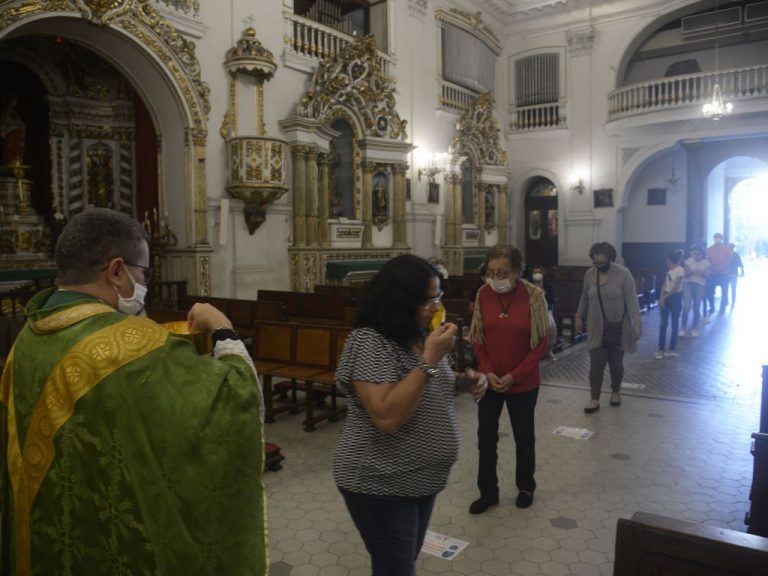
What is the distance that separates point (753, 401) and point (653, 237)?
42.8ft

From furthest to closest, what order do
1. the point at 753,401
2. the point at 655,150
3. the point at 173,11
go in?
the point at 655,150 → the point at 173,11 → the point at 753,401

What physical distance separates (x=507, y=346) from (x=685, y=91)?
1478cm

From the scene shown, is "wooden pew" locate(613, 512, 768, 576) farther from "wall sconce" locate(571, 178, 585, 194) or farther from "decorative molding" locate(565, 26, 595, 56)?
"decorative molding" locate(565, 26, 595, 56)

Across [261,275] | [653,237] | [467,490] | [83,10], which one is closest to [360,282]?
[261,275]

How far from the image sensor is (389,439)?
204 centimetres

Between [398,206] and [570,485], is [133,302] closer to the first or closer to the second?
[570,485]

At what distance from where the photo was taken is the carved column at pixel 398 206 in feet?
45.8

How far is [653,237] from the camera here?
1836cm

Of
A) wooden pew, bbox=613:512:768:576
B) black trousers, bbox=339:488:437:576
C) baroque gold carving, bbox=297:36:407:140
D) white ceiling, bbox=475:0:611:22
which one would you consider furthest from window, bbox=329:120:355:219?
wooden pew, bbox=613:512:768:576

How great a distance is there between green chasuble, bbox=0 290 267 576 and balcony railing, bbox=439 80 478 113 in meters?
15.1

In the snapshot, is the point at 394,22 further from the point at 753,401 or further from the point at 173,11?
the point at 753,401

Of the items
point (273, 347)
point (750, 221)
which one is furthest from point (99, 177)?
point (750, 221)

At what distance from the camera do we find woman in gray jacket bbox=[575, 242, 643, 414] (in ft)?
18.4

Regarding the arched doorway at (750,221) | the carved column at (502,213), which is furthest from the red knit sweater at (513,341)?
the arched doorway at (750,221)
